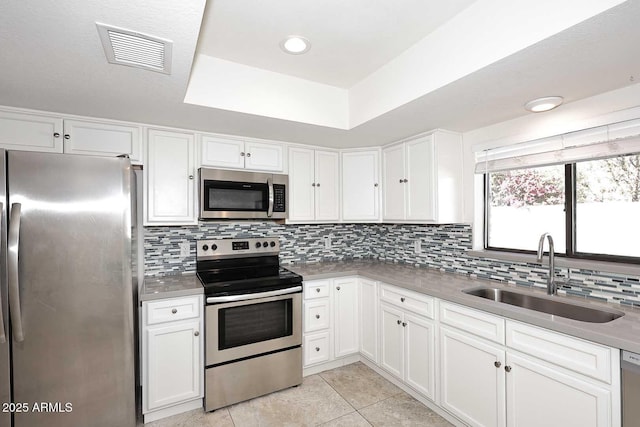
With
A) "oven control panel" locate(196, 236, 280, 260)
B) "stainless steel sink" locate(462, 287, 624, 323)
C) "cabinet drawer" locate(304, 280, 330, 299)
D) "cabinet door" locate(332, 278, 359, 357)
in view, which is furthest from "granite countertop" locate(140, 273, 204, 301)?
"stainless steel sink" locate(462, 287, 624, 323)

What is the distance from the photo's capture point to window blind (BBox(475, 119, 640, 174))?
5.90 feet

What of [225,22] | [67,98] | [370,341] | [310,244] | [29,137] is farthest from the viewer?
[310,244]

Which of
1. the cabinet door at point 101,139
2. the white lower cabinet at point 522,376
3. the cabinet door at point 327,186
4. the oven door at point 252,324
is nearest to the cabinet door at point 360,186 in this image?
the cabinet door at point 327,186

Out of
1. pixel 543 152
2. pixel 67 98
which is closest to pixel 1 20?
pixel 67 98

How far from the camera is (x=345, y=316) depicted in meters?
2.92

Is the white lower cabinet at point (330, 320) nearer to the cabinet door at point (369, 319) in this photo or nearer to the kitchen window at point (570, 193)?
the cabinet door at point (369, 319)

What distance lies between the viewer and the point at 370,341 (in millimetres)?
2863

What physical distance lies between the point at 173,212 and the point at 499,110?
8.48 ft

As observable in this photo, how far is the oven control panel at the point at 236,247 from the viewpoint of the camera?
281 centimetres

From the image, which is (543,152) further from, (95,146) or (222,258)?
(95,146)

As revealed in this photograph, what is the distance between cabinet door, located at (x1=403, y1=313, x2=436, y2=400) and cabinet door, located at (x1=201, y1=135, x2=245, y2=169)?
195 centimetres

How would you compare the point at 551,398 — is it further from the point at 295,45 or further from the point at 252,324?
the point at 295,45

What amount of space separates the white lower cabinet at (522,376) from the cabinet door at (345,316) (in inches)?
37.4

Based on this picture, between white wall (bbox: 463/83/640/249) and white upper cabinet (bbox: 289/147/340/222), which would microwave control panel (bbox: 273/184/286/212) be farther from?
white wall (bbox: 463/83/640/249)
